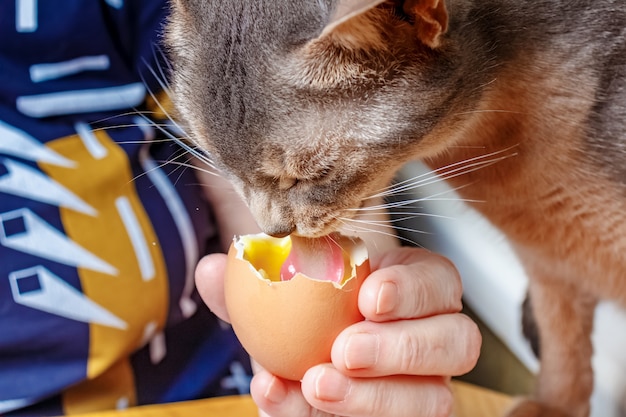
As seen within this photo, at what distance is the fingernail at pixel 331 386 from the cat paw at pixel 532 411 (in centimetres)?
50

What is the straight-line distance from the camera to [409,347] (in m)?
0.68

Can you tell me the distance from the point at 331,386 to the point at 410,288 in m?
0.12

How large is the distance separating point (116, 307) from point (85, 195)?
0.15 metres

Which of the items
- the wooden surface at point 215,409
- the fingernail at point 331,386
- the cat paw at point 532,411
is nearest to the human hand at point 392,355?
the fingernail at point 331,386

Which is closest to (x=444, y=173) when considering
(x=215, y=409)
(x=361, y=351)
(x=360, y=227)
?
(x=360, y=227)

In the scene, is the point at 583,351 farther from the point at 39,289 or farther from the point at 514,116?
the point at 39,289

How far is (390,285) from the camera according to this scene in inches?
26.0

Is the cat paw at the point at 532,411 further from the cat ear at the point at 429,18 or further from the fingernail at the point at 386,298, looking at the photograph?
the cat ear at the point at 429,18

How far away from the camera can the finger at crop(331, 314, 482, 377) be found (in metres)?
0.65

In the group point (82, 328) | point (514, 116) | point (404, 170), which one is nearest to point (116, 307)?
point (82, 328)

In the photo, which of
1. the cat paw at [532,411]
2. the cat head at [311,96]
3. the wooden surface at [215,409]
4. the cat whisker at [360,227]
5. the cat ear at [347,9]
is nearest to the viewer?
the cat ear at [347,9]

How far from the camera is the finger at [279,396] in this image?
68cm

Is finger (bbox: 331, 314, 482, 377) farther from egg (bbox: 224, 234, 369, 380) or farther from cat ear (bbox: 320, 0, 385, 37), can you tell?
cat ear (bbox: 320, 0, 385, 37)

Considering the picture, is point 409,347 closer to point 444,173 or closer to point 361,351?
point 361,351
